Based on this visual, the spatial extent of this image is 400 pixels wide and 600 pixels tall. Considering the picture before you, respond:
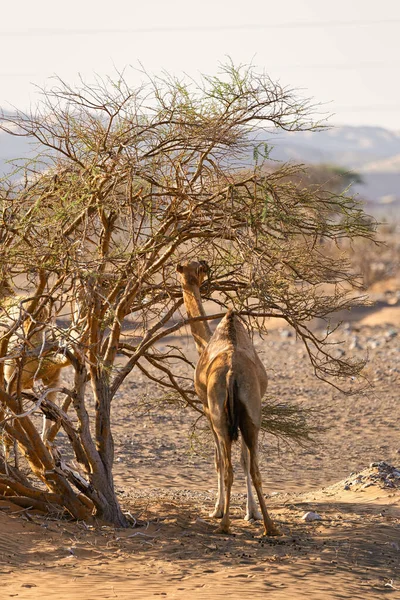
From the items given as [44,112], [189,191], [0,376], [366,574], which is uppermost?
[44,112]

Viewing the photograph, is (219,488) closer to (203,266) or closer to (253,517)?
(253,517)

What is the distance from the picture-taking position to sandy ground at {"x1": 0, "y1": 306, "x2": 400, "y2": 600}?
7395 millimetres

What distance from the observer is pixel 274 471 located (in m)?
14.4

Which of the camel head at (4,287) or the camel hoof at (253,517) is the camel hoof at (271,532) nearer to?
the camel hoof at (253,517)

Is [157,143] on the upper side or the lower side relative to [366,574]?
upper

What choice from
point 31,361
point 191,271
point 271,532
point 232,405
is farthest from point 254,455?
point 31,361

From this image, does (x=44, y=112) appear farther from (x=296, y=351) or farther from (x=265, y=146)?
(x=296, y=351)

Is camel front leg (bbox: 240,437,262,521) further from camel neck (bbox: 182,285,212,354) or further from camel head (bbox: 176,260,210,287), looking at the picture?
camel head (bbox: 176,260,210,287)

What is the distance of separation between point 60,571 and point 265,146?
3856mm

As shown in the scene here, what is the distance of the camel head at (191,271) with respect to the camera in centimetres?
998

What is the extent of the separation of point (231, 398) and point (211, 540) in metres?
1.28

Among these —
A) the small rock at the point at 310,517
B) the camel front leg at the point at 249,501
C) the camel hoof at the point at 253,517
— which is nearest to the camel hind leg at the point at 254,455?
the camel front leg at the point at 249,501

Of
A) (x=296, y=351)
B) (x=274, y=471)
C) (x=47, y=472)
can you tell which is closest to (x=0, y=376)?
(x=47, y=472)

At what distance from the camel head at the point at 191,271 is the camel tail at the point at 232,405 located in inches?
53.9
